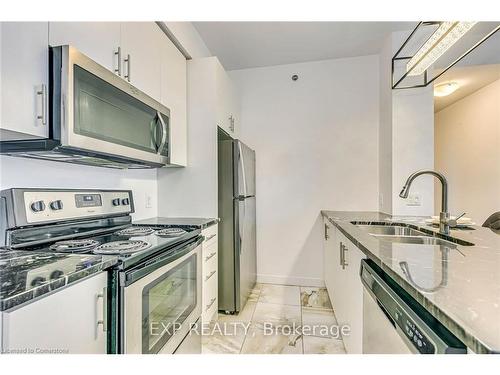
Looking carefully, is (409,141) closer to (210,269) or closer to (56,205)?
(210,269)

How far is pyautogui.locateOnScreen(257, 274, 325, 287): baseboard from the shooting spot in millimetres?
2984

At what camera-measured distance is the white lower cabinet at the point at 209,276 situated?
192cm

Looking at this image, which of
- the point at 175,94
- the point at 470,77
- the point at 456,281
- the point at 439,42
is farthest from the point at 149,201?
the point at 470,77

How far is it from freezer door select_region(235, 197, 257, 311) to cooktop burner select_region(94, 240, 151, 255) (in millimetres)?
1148

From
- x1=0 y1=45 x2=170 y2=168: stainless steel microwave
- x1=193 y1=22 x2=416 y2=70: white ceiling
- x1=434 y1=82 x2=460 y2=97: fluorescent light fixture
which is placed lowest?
x1=0 y1=45 x2=170 y2=168: stainless steel microwave

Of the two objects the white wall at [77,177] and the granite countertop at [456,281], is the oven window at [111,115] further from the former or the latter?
the granite countertop at [456,281]

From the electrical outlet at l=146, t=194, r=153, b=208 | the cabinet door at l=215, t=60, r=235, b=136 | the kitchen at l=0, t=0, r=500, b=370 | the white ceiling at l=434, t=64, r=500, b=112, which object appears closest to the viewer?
the kitchen at l=0, t=0, r=500, b=370

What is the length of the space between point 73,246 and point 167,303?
0.51 m

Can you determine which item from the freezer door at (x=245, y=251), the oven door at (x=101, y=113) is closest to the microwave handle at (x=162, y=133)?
the oven door at (x=101, y=113)

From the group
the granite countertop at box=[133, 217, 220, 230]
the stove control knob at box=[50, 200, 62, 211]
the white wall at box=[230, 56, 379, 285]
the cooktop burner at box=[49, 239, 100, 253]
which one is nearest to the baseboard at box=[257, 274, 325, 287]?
the white wall at box=[230, 56, 379, 285]

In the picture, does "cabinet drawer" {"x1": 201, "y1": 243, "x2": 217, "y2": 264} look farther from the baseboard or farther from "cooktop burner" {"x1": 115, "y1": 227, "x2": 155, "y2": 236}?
the baseboard

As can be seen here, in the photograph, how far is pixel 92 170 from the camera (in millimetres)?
1589
